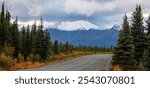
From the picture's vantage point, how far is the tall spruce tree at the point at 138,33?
131 ft

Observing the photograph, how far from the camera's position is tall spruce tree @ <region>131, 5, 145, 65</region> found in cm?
3997

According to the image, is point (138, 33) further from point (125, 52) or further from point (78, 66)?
point (125, 52)

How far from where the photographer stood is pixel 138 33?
1624 inches

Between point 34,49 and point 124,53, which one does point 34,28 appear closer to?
point 34,49

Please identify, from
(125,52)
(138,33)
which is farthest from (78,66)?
(125,52)

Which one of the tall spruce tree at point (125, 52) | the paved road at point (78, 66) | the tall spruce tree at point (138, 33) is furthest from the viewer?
the tall spruce tree at point (138, 33)

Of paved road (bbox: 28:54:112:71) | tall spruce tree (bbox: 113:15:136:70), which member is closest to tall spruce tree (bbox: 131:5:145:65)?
paved road (bbox: 28:54:112:71)

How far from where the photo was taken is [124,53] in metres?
32.8

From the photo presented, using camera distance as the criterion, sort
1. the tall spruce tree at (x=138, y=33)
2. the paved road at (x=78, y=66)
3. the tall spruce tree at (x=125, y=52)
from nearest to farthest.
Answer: the tall spruce tree at (x=125, y=52) < the paved road at (x=78, y=66) < the tall spruce tree at (x=138, y=33)

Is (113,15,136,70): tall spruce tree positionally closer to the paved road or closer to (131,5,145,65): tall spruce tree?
the paved road

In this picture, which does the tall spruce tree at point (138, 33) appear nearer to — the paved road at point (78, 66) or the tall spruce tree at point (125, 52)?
the paved road at point (78, 66)

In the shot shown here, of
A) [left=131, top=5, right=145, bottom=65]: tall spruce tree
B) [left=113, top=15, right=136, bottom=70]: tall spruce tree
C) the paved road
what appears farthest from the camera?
[left=131, top=5, right=145, bottom=65]: tall spruce tree

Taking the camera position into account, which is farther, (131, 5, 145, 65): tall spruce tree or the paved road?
(131, 5, 145, 65): tall spruce tree

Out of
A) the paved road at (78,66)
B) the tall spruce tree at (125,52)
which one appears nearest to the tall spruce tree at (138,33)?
the paved road at (78,66)
